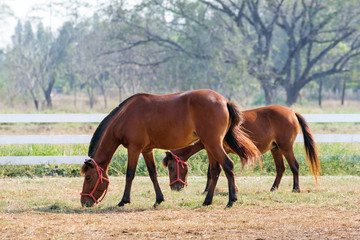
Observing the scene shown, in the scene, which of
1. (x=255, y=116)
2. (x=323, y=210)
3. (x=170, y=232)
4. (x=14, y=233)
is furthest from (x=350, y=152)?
(x=14, y=233)

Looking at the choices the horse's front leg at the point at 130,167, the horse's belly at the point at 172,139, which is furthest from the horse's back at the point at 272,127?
the horse's front leg at the point at 130,167

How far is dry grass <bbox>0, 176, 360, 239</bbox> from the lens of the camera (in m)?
4.98

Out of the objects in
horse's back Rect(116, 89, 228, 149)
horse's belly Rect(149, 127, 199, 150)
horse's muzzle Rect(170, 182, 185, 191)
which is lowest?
horse's muzzle Rect(170, 182, 185, 191)

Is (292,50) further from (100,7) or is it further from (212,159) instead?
(212,159)

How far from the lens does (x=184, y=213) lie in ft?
19.9

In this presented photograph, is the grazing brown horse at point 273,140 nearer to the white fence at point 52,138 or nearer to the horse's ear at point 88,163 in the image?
the horse's ear at point 88,163

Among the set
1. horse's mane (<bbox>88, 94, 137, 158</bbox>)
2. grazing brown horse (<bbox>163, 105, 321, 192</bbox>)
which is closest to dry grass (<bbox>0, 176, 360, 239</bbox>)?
grazing brown horse (<bbox>163, 105, 321, 192</bbox>)

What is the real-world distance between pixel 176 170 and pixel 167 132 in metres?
1.42

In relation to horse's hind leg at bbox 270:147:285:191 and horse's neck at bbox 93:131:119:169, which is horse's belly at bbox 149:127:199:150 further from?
horse's hind leg at bbox 270:147:285:191

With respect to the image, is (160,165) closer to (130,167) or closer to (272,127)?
(272,127)

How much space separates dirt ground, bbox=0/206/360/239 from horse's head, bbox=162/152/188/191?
1.58 metres

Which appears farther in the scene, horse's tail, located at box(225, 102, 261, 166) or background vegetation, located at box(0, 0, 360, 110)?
background vegetation, located at box(0, 0, 360, 110)

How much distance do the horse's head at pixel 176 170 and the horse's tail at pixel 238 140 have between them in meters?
1.31

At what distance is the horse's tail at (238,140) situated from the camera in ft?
21.8
